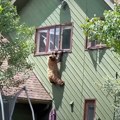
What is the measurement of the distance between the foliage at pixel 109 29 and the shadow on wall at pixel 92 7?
546 cm

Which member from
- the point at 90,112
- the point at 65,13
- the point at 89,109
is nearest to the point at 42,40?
the point at 65,13

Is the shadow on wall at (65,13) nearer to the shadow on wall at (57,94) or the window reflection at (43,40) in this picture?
the window reflection at (43,40)

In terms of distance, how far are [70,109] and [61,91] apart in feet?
2.82

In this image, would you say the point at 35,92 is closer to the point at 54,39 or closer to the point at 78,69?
the point at 78,69

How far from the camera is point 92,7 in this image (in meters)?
15.6

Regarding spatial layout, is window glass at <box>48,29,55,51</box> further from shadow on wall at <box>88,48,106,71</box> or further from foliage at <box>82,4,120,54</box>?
foliage at <box>82,4,120,54</box>

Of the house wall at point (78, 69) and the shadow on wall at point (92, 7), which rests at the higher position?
the shadow on wall at point (92, 7)

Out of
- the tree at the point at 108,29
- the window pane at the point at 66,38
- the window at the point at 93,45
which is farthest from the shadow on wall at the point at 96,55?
the tree at the point at 108,29

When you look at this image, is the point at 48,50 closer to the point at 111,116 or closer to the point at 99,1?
the point at 99,1

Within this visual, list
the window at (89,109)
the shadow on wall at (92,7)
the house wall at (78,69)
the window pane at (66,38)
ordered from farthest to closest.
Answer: the window pane at (66,38), the shadow on wall at (92,7), the window at (89,109), the house wall at (78,69)

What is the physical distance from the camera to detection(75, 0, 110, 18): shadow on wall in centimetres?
1516

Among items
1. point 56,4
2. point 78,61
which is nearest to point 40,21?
point 56,4

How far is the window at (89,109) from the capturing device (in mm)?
14931

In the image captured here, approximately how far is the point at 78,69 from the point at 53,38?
2.18m
